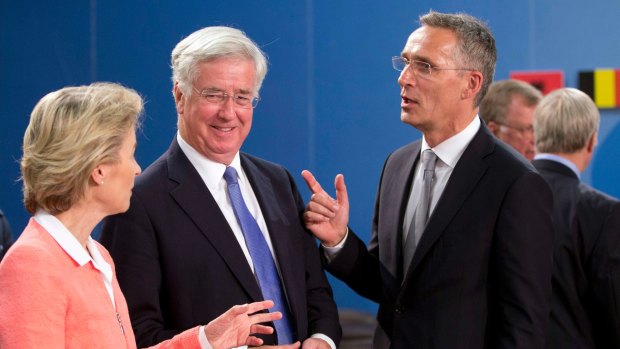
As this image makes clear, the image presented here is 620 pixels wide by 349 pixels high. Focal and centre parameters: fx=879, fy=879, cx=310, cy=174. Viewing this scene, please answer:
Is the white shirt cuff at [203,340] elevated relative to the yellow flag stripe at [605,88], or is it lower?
lower

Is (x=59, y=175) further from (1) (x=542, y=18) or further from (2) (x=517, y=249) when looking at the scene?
(1) (x=542, y=18)

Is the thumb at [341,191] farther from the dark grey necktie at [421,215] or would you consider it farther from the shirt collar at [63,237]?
the shirt collar at [63,237]

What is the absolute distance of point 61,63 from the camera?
555 cm

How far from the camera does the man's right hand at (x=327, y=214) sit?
259 cm

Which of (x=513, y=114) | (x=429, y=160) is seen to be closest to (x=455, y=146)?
(x=429, y=160)

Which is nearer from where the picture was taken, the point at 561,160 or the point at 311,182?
the point at 311,182

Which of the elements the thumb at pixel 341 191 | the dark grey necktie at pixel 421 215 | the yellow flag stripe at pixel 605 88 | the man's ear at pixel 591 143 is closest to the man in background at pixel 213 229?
the thumb at pixel 341 191

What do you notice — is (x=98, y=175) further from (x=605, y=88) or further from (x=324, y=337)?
(x=605, y=88)

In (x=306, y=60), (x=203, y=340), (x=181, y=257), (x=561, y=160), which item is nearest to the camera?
(x=203, y=340)

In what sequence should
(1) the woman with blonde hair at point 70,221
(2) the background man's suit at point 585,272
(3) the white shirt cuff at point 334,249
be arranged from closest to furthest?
1. (1) the woman with blonde hair at point 70,221
2. (3) the white shirt cuff at point 334,249
3. (2) the background man's suit at point 585,272

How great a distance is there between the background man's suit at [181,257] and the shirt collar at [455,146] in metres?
0.51

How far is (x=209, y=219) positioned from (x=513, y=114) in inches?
75.9

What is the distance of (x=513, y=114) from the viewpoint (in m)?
3.84

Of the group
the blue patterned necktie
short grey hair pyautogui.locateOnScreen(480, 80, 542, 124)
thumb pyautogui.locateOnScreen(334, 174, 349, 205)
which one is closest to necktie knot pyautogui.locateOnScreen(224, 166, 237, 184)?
the blue patterned necktie
